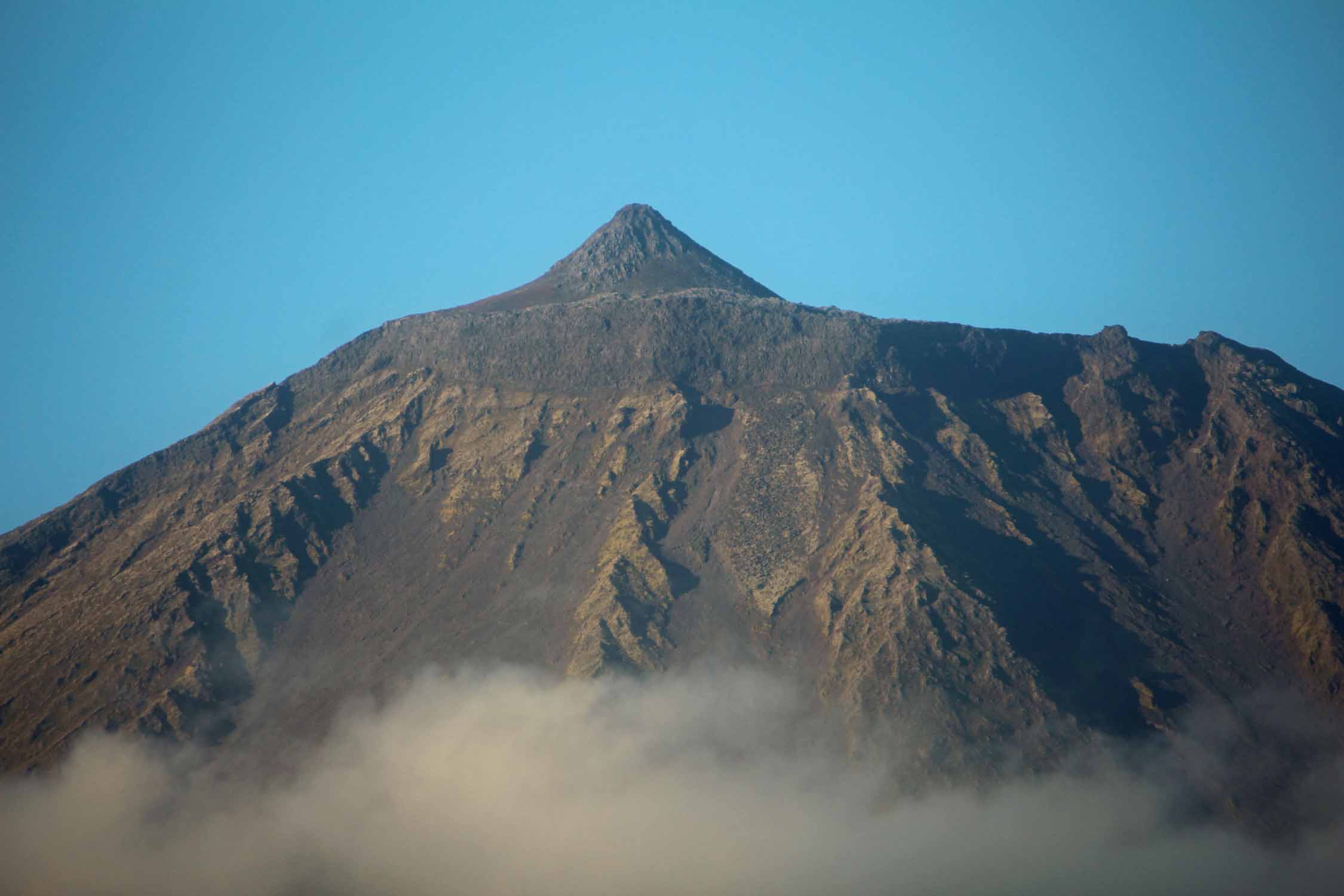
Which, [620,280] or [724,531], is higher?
[620,280]

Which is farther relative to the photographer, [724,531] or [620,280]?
[620,280]

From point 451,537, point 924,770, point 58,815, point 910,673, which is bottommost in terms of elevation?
point 924,770

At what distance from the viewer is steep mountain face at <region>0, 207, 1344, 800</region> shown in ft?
412

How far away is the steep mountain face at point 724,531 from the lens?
125m

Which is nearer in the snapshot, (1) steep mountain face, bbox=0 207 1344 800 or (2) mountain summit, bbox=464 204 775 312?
(1) steep mountain face, bbox=0 207 1344 800

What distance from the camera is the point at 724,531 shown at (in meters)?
143

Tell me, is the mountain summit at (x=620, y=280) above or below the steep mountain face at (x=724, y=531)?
above

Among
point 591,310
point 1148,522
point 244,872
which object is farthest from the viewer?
point 591,310

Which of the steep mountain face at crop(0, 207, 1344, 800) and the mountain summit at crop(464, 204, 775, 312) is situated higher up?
the mountain summit at crop(464, 204, 775, 312)

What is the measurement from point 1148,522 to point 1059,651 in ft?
99.0

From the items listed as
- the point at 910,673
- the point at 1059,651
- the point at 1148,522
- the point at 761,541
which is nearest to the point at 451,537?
the point at 761,541

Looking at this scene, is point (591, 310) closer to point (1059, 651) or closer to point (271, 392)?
point (271, 392)

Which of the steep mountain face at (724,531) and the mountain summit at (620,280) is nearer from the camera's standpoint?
the steep mountain face at (724,531)

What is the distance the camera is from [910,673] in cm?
12062
